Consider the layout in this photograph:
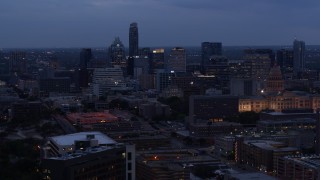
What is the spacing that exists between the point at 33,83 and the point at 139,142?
2529cm

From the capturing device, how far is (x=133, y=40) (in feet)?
212

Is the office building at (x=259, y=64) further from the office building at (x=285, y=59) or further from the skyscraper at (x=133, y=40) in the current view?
the skyscraper at (x=133, y=40)

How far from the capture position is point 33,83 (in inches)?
1805

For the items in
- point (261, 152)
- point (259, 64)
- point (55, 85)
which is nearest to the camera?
point (261, 152)

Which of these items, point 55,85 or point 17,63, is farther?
point 17,63

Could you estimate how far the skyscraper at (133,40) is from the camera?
63.4m

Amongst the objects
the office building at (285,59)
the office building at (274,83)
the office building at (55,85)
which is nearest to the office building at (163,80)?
the office building at (55,85)

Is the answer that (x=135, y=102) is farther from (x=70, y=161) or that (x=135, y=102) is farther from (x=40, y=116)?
(x=70, y=161)

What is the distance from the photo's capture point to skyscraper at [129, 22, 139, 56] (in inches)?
2494

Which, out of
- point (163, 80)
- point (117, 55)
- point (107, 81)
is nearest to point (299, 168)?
point (163, 80)

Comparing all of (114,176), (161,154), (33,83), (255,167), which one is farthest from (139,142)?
(33,83)

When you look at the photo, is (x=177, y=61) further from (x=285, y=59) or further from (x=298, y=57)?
(x=298, y=57)

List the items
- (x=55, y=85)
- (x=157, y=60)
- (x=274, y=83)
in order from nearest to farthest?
(x=274, y=83)
(x=55, y=85)
(x=157, y=60)

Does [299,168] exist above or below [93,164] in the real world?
below
